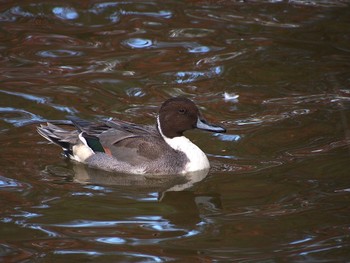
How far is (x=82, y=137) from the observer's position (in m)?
9.12

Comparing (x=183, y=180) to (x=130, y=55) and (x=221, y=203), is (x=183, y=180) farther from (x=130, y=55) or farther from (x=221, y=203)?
(x=130, y=55)

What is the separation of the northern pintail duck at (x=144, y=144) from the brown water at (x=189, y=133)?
140mm

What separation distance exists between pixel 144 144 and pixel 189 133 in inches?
46.1

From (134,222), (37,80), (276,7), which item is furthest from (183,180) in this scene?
(276,7)

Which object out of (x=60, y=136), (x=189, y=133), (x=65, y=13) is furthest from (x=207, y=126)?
(x=65, y=13)

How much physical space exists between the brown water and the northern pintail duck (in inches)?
5.5

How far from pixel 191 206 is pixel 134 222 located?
885 mm

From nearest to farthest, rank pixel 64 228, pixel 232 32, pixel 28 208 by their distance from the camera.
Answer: pixel 64 228 → pixel 28 208 → pixel 232 32

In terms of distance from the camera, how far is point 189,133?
9867 mm

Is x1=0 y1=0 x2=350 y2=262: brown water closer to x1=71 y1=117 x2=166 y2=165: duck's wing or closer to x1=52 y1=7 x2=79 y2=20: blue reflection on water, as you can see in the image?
x1=52 y1=7 x2=79 y2=20: blue reflection on water

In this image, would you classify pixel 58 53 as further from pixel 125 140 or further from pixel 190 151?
pixel 190 151

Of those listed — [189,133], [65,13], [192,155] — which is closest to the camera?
[192,155]

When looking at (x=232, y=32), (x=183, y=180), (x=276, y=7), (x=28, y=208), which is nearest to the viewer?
(x=28, y=208)

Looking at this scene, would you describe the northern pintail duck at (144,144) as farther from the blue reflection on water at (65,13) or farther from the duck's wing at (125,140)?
the blue reflection on water at (65,13)
